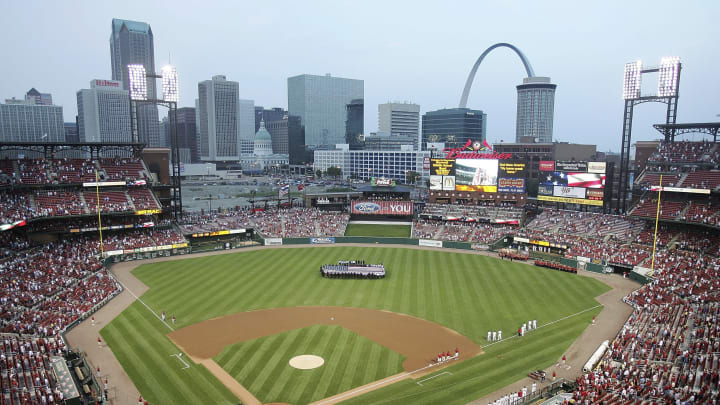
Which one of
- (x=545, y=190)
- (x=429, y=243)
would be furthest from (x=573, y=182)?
(x=429, y=243)

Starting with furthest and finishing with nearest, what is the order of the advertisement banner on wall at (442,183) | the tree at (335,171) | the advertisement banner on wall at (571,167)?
the tree at (335,171)
the advertisement banner on wall at (442,183)
the advertisement banner on wall at (571,167)

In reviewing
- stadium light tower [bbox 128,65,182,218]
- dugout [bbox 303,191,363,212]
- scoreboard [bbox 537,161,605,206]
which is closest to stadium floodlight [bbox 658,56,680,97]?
scoreboard [bbox 537,161,605,206]

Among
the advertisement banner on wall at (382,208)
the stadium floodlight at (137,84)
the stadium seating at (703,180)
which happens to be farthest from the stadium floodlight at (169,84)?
the stadium seating at (703,180)

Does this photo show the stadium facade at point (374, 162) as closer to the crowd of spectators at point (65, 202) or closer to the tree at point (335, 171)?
the tree at point (335, 171)

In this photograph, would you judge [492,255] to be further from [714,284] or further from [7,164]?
[7,164]

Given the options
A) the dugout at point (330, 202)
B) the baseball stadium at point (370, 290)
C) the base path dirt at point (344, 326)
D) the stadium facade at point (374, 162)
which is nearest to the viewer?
the baseball stadium at point (370, 290)

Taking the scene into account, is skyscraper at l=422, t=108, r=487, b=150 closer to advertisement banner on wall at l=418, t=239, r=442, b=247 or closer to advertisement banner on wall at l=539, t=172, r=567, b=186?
advertisement banner on wall at l=539, t=172, r=567, b=186

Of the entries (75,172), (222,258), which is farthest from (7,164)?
(222,258)

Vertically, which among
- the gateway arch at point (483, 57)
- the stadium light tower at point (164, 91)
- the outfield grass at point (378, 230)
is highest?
the gateway arch at point (483, 57)
